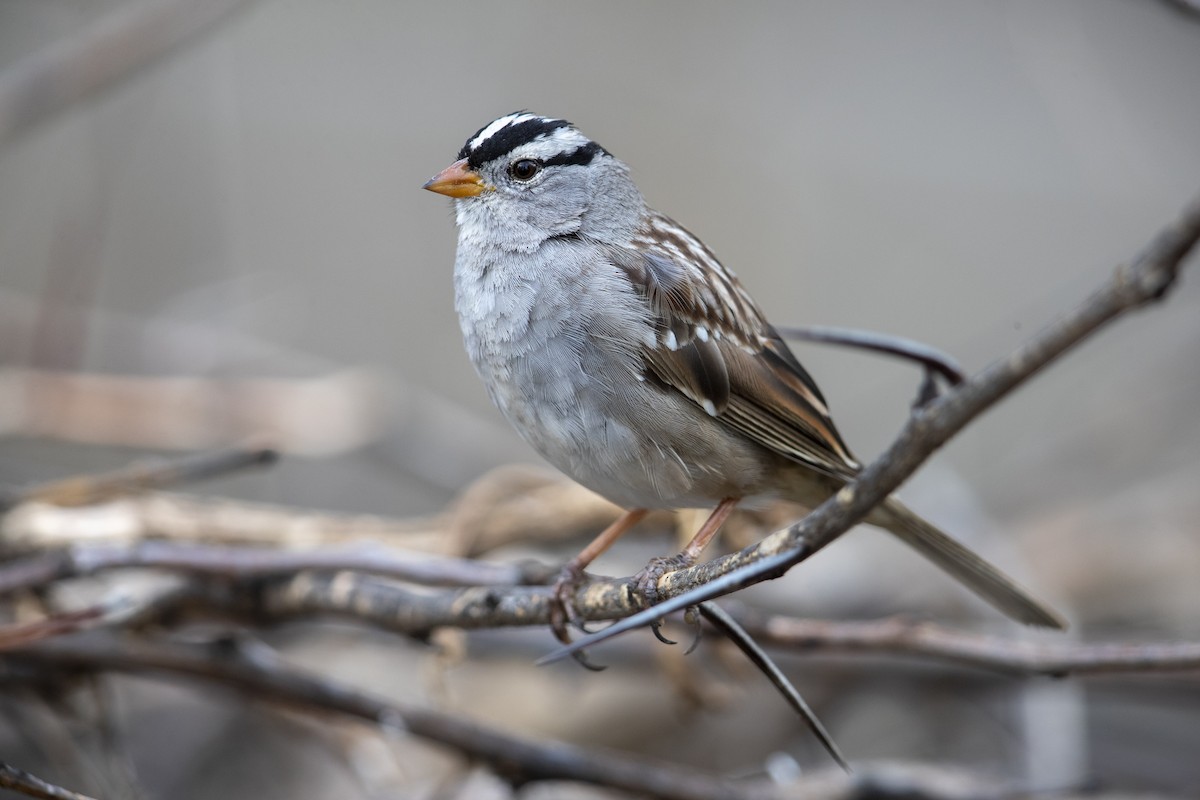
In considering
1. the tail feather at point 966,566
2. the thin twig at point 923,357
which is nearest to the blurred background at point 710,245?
the tail feather at point 966,566

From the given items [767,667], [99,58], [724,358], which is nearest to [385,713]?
[724,358]

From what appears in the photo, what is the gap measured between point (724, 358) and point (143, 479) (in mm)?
1270

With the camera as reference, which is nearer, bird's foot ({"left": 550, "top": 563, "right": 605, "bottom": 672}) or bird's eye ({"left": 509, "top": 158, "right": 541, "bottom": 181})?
bird's foot ({"left": 550, "top": 563, "right": 605, "bottom": 672})

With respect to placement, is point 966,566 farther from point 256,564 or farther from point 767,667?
point 256,564

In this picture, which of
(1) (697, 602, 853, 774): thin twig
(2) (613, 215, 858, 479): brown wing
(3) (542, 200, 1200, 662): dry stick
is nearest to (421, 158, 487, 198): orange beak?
(2) (613, 215, 858, 479): brown wing

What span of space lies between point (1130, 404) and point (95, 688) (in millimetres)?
3470

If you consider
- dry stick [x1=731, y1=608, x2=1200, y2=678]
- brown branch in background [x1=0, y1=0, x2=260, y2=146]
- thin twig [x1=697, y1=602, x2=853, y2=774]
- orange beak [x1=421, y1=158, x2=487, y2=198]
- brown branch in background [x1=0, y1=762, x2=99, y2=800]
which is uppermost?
brown branch in background [x1=0, y1=0, x2=260, y2=146]

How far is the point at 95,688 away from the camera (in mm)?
2330

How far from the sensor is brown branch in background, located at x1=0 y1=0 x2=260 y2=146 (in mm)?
2984

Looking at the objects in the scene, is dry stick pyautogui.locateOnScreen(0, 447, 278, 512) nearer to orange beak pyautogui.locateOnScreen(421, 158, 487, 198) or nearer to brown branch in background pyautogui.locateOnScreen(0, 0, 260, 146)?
orange beak pyautogui.locateOnScreen(421, 158, 487, 198)

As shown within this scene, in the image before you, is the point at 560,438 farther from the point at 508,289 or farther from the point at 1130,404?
the point at 1130,404

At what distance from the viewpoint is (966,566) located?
226 cm

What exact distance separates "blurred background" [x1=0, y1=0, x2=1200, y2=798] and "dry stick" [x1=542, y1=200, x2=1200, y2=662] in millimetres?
1486

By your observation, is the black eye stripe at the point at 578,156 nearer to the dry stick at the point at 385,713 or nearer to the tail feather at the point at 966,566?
the tail feather at the point at 966,566
